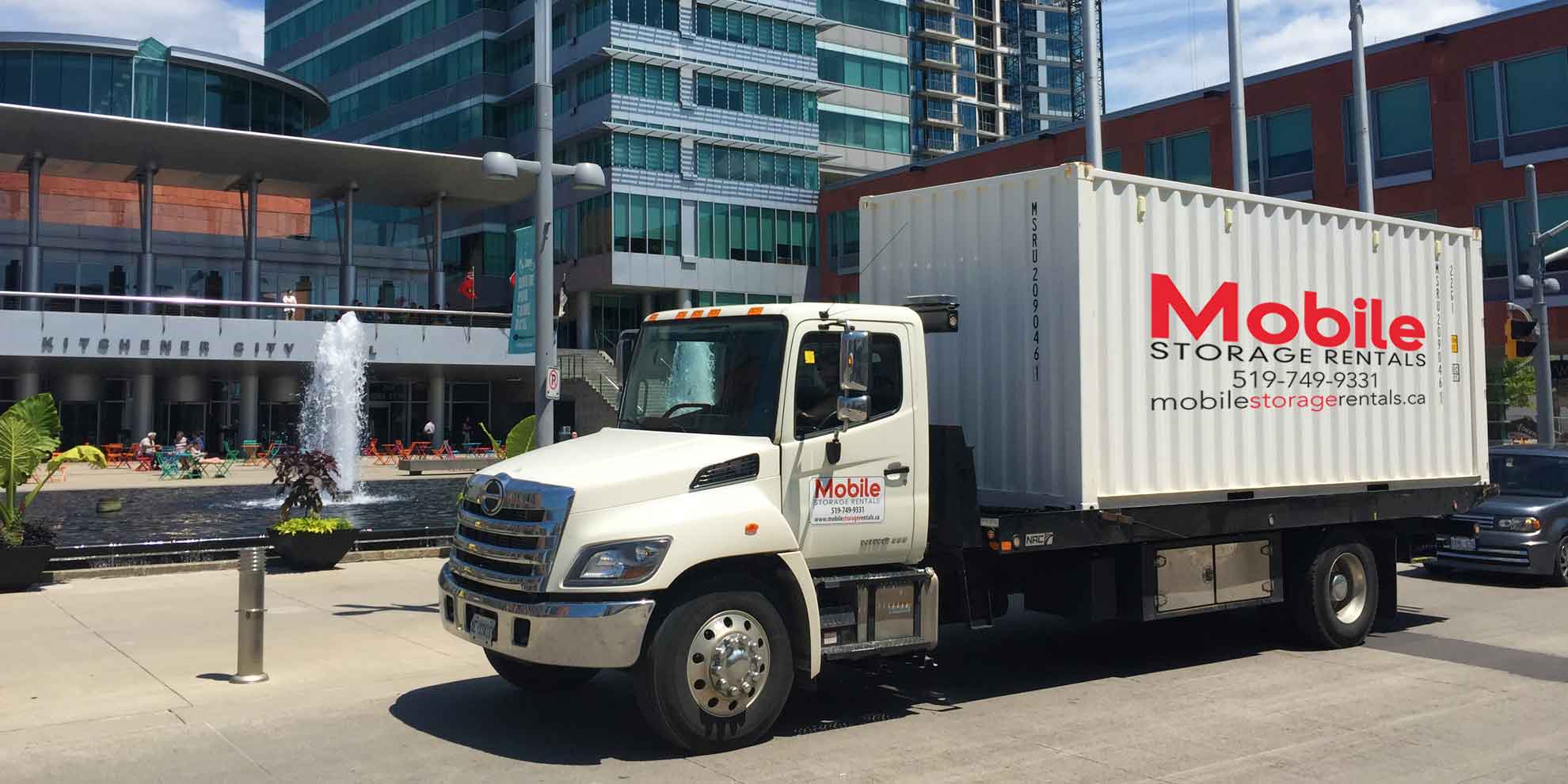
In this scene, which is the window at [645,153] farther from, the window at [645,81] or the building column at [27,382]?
the building column at [27,382]

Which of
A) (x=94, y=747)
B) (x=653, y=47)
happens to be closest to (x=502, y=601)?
(x=94, y=747)

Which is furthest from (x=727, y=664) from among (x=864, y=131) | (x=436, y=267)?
(x=864, y=131)

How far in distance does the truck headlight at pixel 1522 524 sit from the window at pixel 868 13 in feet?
194

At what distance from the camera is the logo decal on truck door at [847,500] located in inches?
301

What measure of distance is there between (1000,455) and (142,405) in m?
44.4

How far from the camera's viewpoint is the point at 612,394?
49.9m

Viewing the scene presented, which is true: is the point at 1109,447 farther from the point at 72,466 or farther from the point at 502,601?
the point at 72,466

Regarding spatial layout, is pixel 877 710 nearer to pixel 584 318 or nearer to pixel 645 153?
pixel 645 153

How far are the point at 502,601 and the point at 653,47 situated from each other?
5144 centimetres

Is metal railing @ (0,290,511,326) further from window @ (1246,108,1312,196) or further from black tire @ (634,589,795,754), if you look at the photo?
black tire @ (634,589,795,754)

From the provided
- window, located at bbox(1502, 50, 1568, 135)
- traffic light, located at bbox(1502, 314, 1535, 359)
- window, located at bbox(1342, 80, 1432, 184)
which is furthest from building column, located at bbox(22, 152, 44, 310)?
window, located at bbox(1502, 50, 1568, 135)

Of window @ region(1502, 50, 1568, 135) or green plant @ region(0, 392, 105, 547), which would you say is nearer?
green plant @ region(0, 392, 105, 547)

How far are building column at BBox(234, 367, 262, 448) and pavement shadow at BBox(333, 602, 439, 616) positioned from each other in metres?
36.2

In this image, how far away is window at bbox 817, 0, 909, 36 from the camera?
7000cm
